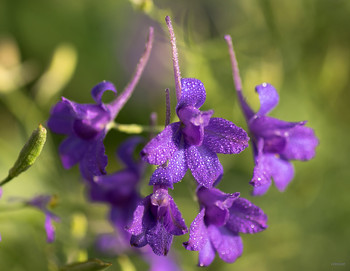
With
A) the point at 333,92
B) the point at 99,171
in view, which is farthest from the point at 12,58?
the point at 333,92

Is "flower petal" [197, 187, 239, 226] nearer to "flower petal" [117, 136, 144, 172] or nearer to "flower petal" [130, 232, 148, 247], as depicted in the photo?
"flower petal" [130, 232, 148, 247]

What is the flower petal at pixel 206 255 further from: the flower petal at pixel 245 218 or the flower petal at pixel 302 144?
the flower petal at pixel 302 144

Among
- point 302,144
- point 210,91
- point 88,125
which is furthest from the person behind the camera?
point 210,91

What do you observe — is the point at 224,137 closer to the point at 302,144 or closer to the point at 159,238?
the point at 159,238

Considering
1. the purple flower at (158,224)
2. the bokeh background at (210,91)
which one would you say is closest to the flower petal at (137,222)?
the purple flower at (158,224)

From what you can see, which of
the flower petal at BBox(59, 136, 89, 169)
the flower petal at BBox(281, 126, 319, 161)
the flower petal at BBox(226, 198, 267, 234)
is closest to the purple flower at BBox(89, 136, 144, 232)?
the flower petal at BBox(59, 136, 89, 169)

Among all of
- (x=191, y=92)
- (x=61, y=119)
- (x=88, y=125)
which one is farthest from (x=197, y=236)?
(x=61, y=119)

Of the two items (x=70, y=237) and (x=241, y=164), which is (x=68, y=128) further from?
(x=241, y=164)
